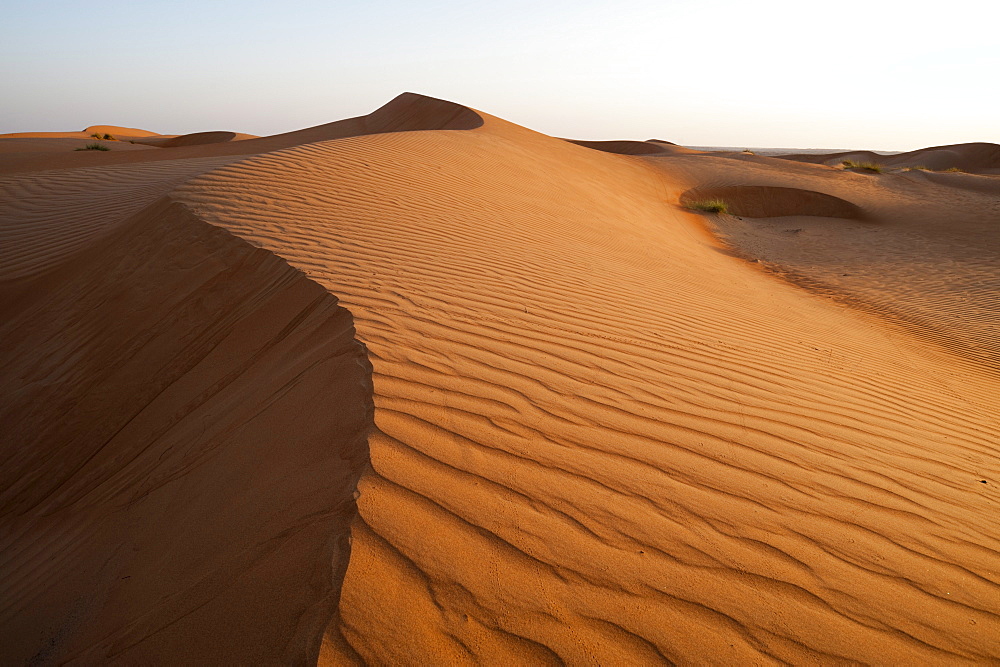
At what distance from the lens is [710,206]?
594 inches

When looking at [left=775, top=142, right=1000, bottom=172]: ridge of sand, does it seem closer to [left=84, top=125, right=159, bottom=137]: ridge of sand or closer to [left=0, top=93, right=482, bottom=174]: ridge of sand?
[left=0, top=93, right=482, bottom=174]: ridge of sand

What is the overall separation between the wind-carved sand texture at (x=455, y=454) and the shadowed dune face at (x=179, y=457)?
2cm

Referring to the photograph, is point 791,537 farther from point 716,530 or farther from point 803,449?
point 803,449

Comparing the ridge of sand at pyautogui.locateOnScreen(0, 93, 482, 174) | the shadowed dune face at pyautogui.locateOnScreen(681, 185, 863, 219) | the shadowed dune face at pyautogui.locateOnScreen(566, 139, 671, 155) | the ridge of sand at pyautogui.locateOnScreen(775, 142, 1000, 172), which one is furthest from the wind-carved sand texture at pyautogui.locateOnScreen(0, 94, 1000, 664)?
the ridge of sand at pyautogui.locateOnScreen(775, 142, 1000, 172)

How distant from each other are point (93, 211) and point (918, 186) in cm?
2097

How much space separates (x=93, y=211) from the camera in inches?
317

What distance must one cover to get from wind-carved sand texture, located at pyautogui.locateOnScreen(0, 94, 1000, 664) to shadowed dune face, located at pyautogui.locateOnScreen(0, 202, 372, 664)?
16 millimetres

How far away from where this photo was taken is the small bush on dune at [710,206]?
15.0 meters

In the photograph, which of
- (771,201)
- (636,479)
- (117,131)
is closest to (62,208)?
(636,479)

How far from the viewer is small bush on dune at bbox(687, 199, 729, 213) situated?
15.0m

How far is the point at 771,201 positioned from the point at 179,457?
673 inches

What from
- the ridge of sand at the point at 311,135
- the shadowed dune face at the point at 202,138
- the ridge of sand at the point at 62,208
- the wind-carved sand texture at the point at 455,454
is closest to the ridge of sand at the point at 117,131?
the shadowed dune face at the point at 202,138

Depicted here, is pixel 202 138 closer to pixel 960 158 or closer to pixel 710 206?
pixel 710 206

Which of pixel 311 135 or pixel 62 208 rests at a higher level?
pixel 311 135
